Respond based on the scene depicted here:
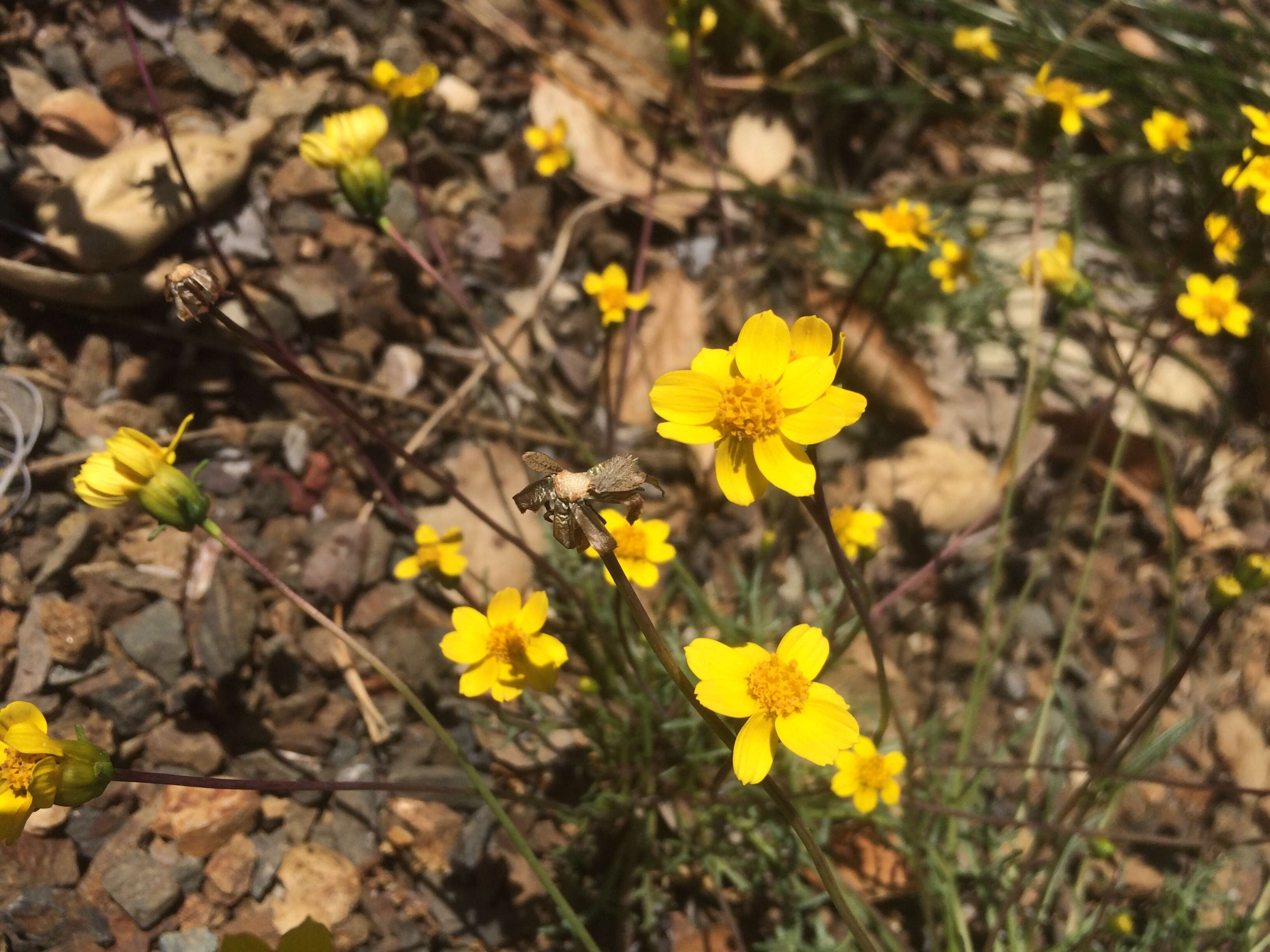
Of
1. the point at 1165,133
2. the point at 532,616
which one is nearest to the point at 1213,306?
the point at 1165,133

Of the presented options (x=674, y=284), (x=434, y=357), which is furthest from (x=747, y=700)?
(x=674, y=284)

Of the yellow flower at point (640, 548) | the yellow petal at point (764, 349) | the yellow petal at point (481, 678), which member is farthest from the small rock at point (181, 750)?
the yellow petal at point (764, 349)

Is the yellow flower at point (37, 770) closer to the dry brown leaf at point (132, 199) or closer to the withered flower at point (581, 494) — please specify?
the withered flower at point (581, 494)

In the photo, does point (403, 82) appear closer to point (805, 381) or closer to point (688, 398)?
point (688, 398)

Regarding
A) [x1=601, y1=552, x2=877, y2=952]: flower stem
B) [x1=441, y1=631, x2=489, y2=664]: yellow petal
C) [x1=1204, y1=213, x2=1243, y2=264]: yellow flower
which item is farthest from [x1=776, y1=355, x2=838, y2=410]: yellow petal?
[x1=1204, y1=213, x2=1243, y2=264]: yellow flower

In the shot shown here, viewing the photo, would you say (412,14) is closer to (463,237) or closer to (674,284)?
(463,237)

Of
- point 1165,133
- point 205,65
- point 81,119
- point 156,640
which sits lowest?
point 156,640
